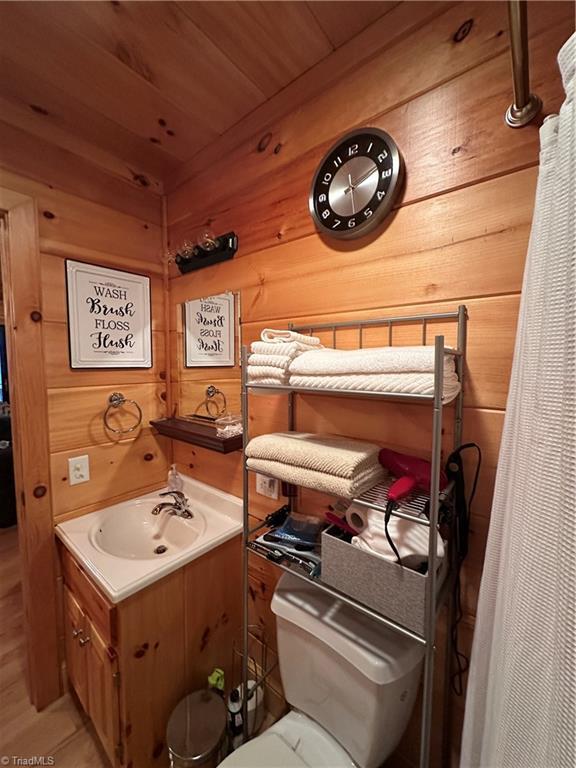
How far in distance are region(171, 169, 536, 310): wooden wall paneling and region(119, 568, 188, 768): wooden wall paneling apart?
40.3 inches

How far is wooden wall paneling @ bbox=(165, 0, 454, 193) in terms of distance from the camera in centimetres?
79

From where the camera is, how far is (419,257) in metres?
0.81

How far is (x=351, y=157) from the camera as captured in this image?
2.93ft

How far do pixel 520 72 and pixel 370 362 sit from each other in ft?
1.89

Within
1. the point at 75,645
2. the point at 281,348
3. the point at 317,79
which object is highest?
the point at 317,79

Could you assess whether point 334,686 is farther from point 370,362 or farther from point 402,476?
point 370,362

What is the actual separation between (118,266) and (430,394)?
4.72 ft

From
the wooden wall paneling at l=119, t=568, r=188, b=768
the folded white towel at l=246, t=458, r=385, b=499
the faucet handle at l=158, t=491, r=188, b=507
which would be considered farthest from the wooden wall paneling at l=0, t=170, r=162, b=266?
the wooden wall paneling at l=119, t=568, r=188, b=768

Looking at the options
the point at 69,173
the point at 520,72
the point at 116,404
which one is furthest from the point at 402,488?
the point at 69,173

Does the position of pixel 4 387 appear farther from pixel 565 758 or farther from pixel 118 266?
pixel 565 758

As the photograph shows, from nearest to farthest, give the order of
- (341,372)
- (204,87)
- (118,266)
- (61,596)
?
(341,372) → (204,87) → (61,596) → (118,266)

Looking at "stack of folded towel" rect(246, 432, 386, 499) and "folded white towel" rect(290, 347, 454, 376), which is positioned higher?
"folded white towel" rect(290, 347, 454, 376)

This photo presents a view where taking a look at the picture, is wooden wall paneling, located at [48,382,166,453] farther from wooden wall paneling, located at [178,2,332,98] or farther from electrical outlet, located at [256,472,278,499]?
wooden wall paneling, located at [178,2,332,98]

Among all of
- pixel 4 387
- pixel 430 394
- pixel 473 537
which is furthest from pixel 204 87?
pixel 4 387
